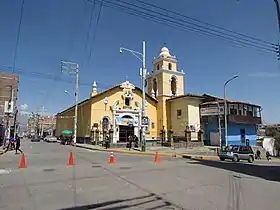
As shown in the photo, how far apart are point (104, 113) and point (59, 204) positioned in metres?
38.1

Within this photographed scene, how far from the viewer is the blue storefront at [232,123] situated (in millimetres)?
43625

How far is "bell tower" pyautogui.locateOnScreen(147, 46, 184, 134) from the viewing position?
1953 inches

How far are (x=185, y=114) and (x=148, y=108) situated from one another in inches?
294

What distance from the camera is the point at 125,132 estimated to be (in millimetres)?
46938

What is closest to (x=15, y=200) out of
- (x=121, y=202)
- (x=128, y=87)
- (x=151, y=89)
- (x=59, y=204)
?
(x=59, y=204)

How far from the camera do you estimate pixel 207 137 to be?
45.4m

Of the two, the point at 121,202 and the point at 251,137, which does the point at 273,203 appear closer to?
the point at 121,202

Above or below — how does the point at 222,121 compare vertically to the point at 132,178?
above

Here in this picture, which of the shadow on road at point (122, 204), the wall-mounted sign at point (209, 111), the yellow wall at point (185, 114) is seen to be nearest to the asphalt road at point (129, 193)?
the shadow on road at point (122, 204)

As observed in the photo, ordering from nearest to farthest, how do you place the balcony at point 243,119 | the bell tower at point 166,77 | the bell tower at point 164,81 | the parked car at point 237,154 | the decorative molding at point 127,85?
1. the parked car at point 237,154
2. the balcony at point 243,119
3. the decorative molding at point 127,85
4. the bell tower at point 164,81
5. the bell tower at point 166,77

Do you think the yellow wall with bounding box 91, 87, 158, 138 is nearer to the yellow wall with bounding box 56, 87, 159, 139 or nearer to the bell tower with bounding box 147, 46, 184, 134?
the yellow wall with bounding box 56, 87, 159, 139

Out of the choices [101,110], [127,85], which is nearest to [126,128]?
[101,110]

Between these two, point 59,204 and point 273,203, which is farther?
point 273,203

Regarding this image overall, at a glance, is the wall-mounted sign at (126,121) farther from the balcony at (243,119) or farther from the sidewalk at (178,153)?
the balcony at (243,119)
